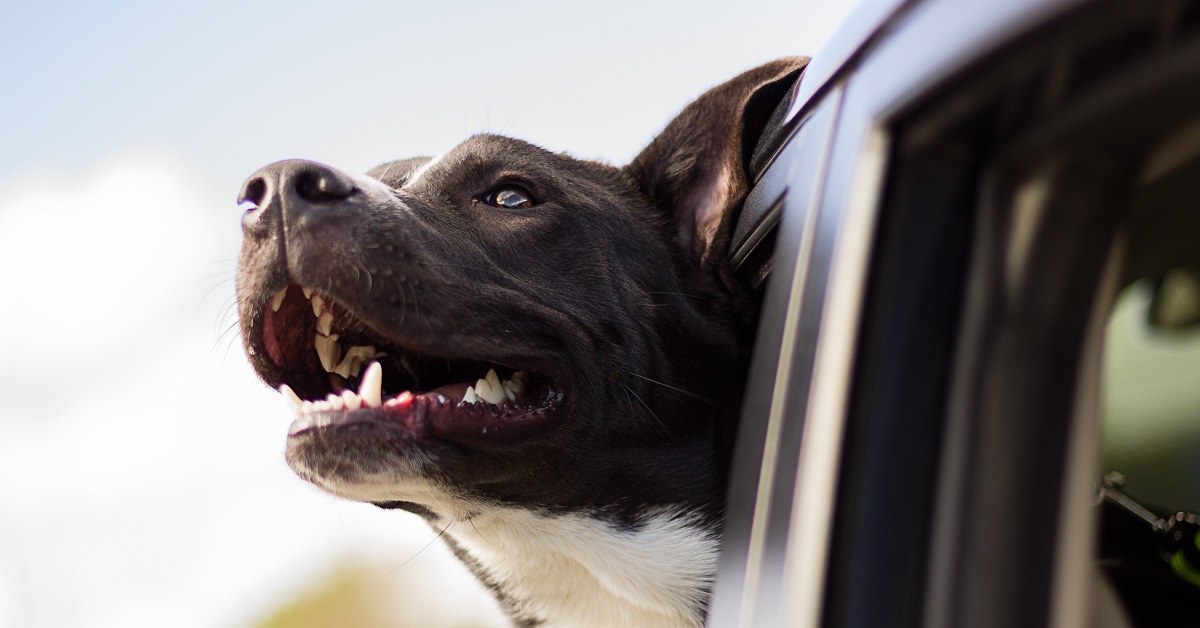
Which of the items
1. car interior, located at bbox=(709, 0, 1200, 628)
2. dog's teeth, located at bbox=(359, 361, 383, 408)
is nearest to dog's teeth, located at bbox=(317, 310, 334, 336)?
dog's teeth, located at bbox=(359, 361, 383, 408)

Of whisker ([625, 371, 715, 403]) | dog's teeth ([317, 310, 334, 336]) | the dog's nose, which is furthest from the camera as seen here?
whisker ([625, 371, 715, 403])

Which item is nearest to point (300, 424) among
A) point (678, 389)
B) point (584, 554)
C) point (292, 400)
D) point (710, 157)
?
point (292, 400)

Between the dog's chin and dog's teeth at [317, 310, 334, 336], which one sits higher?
dog's teeth at [317, 310, 334, 336]

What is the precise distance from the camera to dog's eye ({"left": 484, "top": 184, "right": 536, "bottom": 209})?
9.00ft

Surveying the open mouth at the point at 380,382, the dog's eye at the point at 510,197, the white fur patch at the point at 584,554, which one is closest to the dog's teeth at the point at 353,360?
the open mouth at the point at 380,382

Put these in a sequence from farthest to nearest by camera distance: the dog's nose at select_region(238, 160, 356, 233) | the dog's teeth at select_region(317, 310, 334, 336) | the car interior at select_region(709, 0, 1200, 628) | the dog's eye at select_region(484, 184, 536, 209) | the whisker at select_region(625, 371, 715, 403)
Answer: the dog's eye at select_region(484, 184, 536, 209) < the whisker at select_region(625, 371, 715, 403) < the dog's teeth at select_region(317, 310, 334, 336) < the dog's nose at select_region(238, 160, 356, 233) < the car interior at select_region(709, 0, 1200, 628)

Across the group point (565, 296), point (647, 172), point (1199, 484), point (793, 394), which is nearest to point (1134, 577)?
point (1199, 484)

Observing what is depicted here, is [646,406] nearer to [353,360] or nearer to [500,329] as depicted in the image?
[500,329]

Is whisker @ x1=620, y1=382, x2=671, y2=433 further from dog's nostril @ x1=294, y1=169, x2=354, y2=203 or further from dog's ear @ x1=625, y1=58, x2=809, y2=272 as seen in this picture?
dog's nostril @ x1=294, y1=169, x2=354, y2=203

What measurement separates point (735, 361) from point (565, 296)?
45 centimetres

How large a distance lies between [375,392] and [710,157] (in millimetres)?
1089

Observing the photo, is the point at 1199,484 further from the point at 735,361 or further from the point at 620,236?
the point at 620,236

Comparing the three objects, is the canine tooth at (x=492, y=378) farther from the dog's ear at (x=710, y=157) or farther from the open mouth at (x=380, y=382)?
the dog's ear at (x=710, y=157)

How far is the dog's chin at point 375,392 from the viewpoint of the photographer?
2252 millimetres
